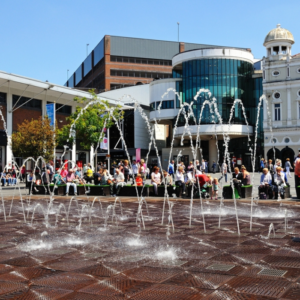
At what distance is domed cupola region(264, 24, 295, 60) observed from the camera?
53.8m

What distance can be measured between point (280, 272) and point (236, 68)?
173ft

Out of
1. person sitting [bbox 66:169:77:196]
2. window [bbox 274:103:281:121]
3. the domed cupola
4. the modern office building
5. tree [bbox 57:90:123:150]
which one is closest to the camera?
person sitting [bbox 66:169:77:196]

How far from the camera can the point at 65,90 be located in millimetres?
41812

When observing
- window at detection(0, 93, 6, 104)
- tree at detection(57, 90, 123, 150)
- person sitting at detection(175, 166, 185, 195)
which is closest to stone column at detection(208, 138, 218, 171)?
tree at detection(57, 90, 123, 150)

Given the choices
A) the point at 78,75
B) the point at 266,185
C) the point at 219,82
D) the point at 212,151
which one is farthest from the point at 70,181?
the point at 78,75

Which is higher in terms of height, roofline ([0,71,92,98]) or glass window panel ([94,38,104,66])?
glass window panel ([94,38,104,66])

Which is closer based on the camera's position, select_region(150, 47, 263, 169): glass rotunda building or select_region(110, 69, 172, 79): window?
select_region(150, 47, 263, 169): glass rotunda building

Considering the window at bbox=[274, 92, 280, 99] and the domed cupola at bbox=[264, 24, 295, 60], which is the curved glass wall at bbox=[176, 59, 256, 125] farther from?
the window at bbox=[274, 92, 280, 99]

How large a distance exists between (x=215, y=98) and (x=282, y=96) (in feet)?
27.5

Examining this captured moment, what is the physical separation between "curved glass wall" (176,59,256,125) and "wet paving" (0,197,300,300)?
148ft

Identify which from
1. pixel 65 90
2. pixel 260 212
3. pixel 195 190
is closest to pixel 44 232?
pixel 260 212

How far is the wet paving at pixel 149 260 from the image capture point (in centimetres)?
480

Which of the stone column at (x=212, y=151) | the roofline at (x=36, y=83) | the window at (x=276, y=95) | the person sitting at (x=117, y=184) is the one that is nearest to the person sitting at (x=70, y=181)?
the person sitting at (x=117, y=184)

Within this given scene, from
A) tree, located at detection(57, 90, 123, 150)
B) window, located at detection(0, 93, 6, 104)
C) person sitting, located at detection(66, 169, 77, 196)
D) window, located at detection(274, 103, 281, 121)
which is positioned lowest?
person sitting, located at detection(66, 169, 77, 196)
